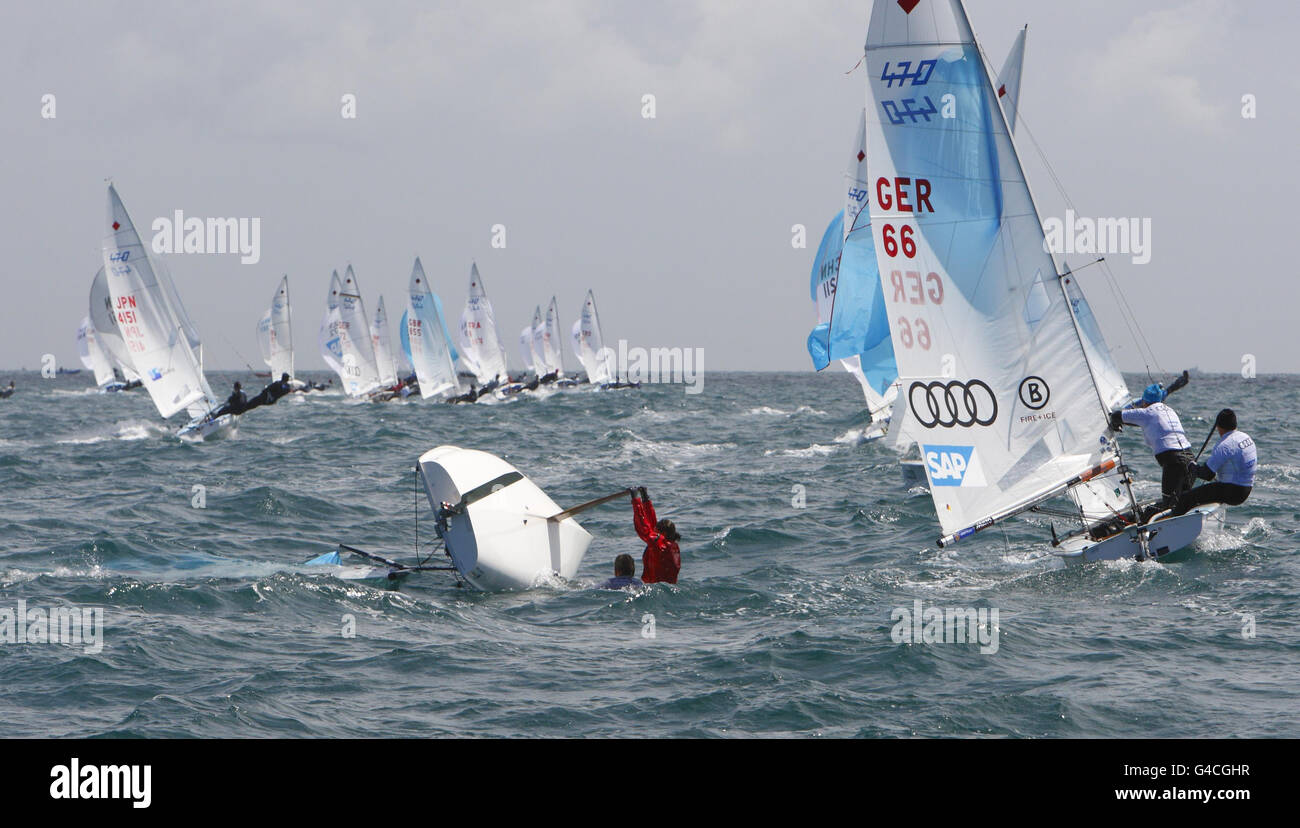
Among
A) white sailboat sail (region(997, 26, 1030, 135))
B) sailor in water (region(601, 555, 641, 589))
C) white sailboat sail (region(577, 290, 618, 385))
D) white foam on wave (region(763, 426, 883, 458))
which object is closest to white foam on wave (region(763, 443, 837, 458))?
white foam on wave (region(763, 426, 883, 458))

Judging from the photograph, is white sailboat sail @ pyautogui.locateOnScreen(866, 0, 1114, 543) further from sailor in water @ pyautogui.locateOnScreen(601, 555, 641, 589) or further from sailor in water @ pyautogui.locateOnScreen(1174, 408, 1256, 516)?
sailor in water @ pyautogui.locateOnScreen(601, 555, 641, 589)

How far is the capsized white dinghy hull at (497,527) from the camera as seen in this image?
42.6ft

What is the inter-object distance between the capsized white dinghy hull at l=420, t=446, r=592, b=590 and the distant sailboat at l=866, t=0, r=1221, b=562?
13.7 feet

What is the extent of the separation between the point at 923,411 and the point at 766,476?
40.7 ft

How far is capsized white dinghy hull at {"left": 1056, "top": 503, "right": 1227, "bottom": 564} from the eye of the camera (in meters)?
12.8

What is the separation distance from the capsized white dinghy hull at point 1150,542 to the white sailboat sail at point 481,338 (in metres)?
54.8

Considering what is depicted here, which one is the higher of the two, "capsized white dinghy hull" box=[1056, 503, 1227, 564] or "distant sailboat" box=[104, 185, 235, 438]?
"distant sailboat" box=[104, 185, 235, 438]

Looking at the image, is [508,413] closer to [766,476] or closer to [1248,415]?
[766,476]

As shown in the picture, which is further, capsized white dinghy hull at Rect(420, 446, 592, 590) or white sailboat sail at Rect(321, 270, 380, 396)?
white sailboat sail at Rect(321, 270, 380, 396)

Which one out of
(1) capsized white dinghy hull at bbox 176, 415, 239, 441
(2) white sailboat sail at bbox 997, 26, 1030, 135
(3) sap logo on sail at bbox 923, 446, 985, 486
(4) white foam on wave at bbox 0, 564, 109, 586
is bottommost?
(4) white foam on wave at bbox 0, 564, 109, 586

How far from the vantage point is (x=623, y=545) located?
658 inches

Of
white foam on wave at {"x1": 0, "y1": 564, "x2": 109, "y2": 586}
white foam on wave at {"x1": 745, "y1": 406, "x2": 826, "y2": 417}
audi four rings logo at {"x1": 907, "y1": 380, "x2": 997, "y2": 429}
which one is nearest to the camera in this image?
audi four rings logo at {"x1": 907, "y1": 380, "x2": 997, "y2": 429}

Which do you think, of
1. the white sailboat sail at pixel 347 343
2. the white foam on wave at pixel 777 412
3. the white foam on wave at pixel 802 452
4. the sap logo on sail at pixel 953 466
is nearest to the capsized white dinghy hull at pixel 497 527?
the sap logo on sail at pixel 953 466
